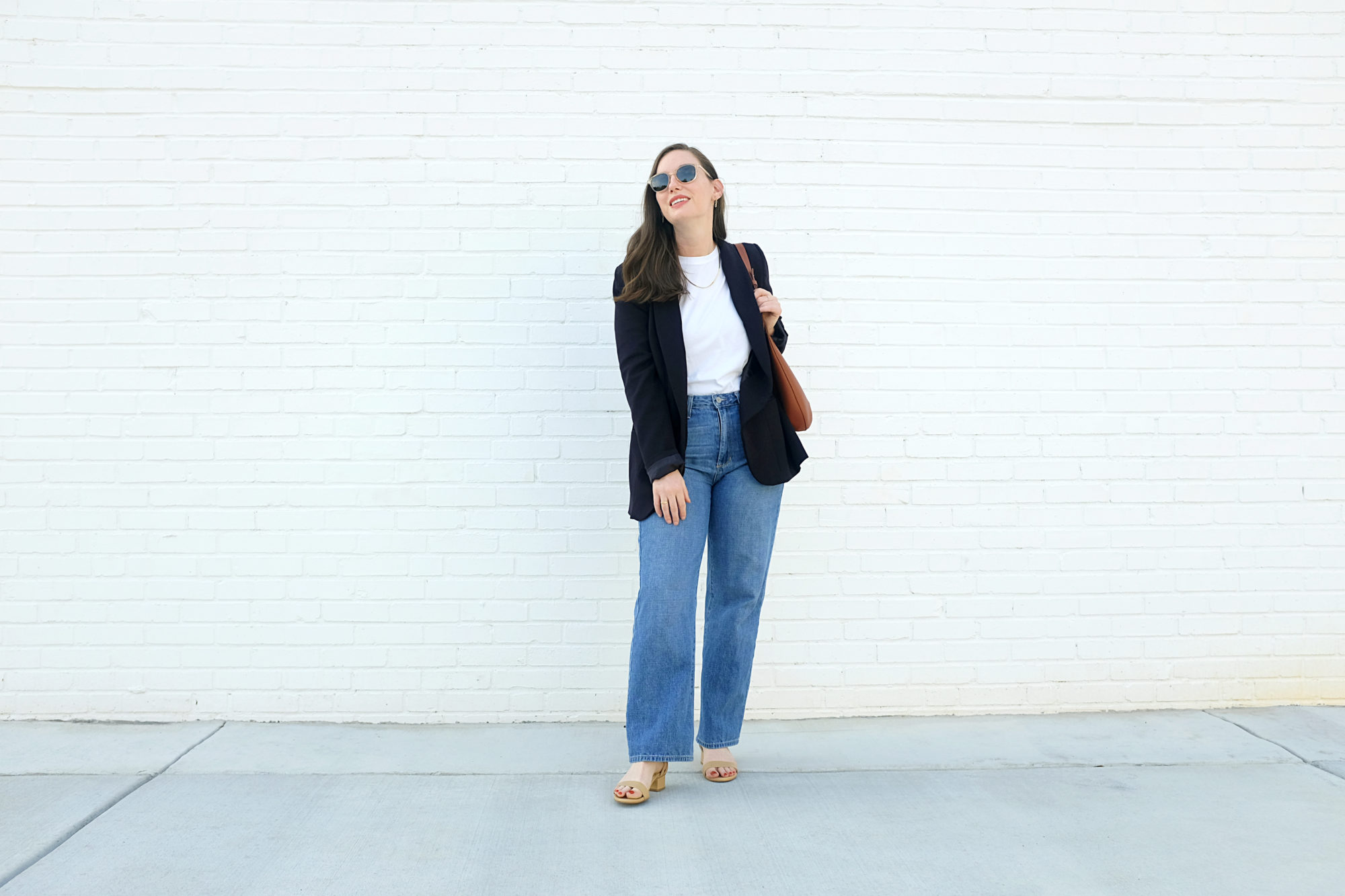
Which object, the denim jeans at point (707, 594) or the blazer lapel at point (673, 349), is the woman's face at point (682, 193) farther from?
the denim jeans at point (707, 594)

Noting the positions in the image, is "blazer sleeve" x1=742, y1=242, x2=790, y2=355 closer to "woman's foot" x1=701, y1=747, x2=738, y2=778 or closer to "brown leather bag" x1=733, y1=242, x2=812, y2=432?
"brown leather bag" x1=733, y1=242, x2=812, y2=432

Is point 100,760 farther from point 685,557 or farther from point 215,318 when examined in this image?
point 685,557

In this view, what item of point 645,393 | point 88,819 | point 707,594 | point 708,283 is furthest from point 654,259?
point 88,819

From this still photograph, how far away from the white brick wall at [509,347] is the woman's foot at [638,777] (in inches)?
27.7

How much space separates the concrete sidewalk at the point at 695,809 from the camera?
2.14m

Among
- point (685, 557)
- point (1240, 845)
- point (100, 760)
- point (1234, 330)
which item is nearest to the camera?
point (1240, 845)

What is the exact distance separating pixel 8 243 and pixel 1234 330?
4.52 metres

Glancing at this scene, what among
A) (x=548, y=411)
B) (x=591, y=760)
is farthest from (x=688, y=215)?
A: (x=591, y=760)

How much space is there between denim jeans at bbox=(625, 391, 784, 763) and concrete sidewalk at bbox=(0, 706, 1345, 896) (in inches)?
8.4

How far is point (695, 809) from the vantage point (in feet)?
8.38

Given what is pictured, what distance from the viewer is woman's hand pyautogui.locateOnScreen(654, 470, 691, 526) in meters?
2.61

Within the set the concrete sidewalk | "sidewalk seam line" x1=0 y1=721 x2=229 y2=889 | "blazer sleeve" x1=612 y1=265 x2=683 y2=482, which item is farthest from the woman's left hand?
"sidewalk seam line" x1=0 y1=721 x2=229 y2=889

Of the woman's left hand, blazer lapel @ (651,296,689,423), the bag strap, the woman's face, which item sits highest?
the woman's face

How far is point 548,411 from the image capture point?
3305mm
